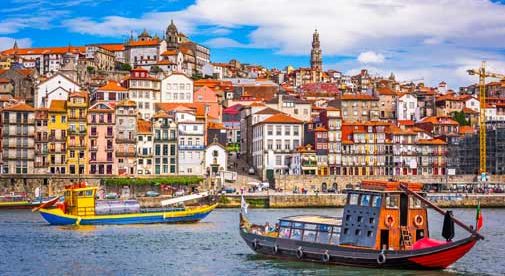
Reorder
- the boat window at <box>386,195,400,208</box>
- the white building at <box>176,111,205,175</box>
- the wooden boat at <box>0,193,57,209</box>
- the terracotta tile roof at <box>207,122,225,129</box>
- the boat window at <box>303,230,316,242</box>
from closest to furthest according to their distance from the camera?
the boat window at <box>386,195,400,208</box> → the boat window at <box>303,230,316,242</box> → the wooden boat at <box>0,193,57,209</box> → the white building at <box>176,111,205,175</box> → the terracotta tile roof at <box>207,122,225,129</box>

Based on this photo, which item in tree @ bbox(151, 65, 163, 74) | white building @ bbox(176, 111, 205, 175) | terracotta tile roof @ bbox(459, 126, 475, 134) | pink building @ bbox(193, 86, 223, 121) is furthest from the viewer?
tree @ bbox(151, 65, 163, 74)

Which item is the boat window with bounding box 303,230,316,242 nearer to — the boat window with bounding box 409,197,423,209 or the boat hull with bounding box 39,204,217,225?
the boat window with bounding box 409,197,423,209

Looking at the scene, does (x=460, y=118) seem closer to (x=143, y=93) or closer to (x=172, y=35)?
(x=143, y=93)

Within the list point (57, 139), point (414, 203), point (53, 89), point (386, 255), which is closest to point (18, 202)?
point (57, 139)

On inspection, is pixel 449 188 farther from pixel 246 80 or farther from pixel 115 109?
pixel 246 80

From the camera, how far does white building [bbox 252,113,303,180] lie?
10431 centimetres

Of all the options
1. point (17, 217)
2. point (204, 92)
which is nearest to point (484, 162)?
point (204, 92)

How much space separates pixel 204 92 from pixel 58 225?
62077 mm

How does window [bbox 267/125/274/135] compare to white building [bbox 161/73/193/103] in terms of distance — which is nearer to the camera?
window [bbox 267/125/274/135]

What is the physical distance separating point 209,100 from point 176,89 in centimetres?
898

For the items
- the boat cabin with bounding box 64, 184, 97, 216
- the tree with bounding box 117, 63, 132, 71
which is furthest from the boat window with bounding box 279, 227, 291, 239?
the tree with bounding box 117, 63, 132, 71

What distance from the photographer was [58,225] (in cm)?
6481

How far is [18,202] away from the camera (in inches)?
3511

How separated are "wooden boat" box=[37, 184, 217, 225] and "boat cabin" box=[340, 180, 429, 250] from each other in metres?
29.4
